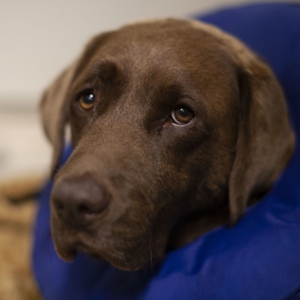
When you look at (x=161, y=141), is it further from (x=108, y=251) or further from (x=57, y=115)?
(x=57, y=115)

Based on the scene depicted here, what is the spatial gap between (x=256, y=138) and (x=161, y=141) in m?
0.34

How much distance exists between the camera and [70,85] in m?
1.71

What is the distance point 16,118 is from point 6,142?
0.22 m

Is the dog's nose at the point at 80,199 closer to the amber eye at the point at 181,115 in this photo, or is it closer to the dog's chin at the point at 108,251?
the dog's chin at the point at 108,251

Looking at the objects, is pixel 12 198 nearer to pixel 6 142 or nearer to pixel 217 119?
pixel 6 142

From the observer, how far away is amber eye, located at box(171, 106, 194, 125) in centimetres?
134

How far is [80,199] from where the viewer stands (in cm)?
108

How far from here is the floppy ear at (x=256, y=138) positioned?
1443 millimetres

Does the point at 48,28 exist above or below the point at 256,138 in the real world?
below

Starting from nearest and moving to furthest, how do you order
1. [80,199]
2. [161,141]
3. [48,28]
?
[80,199]
[161,141]
[48,28]

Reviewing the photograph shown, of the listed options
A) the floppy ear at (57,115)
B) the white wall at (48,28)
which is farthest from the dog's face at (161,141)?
the white wall at (48,28)

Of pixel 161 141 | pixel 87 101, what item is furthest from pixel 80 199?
pixel 87 101

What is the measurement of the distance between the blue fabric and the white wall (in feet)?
4.80

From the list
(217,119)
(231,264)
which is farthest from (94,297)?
(217,119)
